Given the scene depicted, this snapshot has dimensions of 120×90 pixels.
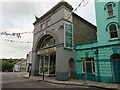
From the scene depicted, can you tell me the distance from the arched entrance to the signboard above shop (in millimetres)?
3240

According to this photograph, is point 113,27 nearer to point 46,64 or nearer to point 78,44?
point 78,44

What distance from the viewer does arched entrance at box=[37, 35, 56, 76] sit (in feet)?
61.2

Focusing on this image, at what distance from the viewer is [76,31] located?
55.3 feet

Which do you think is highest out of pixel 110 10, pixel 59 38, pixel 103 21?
pixel 110 10

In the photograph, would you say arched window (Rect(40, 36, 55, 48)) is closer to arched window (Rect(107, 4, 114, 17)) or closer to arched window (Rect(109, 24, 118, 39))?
arched window (Rect(109, 24, 118, 39))

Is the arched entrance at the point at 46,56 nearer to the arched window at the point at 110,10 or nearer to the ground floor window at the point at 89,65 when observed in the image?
the ground floor window at the point at 89,65

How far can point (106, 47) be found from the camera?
12453 millimetres

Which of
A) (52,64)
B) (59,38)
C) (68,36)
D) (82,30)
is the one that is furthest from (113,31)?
(52,64)

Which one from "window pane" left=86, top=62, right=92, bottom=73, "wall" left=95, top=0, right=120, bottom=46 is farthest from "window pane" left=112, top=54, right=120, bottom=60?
"window pane" left=86, top=62, right=92, bottom=73

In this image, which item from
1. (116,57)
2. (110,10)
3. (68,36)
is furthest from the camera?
(68,36)

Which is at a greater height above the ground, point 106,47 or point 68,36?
point 68,36

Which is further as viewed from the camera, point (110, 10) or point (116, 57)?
point (110, 10)

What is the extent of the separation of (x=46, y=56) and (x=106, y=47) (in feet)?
32.9

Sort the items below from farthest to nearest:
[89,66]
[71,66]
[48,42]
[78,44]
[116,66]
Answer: [48,42], [71,66], [78,44], [89,66], [116,66]
